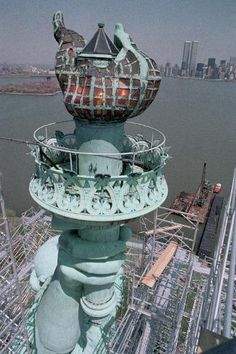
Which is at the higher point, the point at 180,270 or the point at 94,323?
the point at 94,323

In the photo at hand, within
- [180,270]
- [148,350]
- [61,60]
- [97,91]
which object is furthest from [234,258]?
[180,270]

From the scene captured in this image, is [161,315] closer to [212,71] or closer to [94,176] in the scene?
[94,176]

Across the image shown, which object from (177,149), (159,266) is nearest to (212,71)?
(177,149)

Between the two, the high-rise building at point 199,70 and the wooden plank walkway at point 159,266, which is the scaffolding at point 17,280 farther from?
the high-rise building at point 199,70

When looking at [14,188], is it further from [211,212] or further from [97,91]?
[97,91]

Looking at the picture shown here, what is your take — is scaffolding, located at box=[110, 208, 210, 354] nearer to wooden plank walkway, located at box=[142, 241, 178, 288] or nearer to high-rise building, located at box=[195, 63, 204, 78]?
wooden plank walkway, located at box=[142, 241, 178, 288]

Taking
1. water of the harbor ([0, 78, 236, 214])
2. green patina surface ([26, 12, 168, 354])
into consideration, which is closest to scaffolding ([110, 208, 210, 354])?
green patina surface ([26, 12, 168, 354])

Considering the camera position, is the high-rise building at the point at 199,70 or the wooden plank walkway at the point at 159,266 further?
the high-rise building at the point at 199,70

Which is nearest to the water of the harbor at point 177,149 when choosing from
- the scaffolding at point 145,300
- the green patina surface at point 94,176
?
the scaffolding at point 145,300
